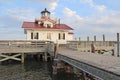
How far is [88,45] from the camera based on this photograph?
29969 millimetres

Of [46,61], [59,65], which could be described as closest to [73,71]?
[59,65]

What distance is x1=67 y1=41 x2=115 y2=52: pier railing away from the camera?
2848cm

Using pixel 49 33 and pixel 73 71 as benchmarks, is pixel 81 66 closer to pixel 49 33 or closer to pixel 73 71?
pixel 73 71

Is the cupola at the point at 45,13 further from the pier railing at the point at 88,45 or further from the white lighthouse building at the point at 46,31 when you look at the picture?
the pier railing at the point at 88,45

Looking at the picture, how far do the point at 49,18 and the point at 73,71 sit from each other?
23.9 meters

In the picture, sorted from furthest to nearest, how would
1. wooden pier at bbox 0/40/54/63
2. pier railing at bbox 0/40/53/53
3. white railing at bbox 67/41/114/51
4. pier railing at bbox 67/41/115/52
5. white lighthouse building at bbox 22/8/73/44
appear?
1. white lighthouse building at bbox 22/8/73/44
2. white railing at bbox 67/41/114/51
3. pier railing at bbox 67/41/115/52
4. pier railing at bbox 0/40/53/53
5. wooden pier at bbox 0/40/54/63

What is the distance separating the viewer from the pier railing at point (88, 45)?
28484mm

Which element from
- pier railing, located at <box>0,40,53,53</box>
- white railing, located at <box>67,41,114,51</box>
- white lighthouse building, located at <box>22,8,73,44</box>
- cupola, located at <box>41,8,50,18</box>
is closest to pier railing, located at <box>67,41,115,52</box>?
white railing, located at <box>67,41,114,51</box>

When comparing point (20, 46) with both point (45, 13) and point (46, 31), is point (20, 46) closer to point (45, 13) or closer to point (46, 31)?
point (46, 31)

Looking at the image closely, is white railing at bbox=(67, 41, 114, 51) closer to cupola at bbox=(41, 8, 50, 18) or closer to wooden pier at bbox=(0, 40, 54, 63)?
wooden pier at bbox=(0, 40, 54, 63)

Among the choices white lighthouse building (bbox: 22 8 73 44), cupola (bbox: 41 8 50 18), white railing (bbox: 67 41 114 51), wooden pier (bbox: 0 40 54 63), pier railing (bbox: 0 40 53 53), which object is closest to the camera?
wooden pier (bbox: 0 40 54 63)

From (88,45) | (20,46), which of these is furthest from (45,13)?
(20,46)

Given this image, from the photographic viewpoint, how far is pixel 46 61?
2739cm

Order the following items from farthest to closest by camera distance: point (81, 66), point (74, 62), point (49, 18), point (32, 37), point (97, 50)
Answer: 1. point (49, 18)
2. point (32, 37)
3. point (97, 50)
4. point (74, 62)
5. point (81, 66)
